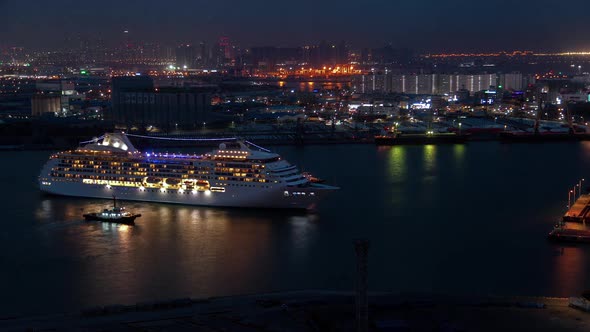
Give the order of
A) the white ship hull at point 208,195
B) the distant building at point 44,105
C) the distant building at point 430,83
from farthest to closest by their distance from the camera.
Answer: the distant building at point 430,83 < the distant building at point 44,105 < the white ship hull at point 208,195

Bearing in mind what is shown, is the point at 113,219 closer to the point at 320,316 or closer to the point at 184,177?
the point at 184,177

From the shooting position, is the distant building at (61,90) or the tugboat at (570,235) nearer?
the tugboat at (570,235)

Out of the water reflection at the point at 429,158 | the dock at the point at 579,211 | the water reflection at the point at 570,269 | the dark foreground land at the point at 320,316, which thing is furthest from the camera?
the water reflection at the point at 429,158

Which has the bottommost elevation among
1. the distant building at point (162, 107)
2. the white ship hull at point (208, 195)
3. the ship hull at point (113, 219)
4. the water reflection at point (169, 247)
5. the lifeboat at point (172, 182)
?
the water reflection at point (169, 247)

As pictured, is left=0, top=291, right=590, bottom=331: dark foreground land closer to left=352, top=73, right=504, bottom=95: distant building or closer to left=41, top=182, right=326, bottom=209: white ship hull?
left=41, top=182, right=326, bottom=209: white ship hull

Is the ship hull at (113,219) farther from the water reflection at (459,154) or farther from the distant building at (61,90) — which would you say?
the distant building at (61,90)

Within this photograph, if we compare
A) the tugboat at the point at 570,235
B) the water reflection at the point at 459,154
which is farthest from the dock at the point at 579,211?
the water reflection at the point at 459,154

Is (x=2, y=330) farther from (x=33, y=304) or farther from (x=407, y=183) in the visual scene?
(x=407, y=183)

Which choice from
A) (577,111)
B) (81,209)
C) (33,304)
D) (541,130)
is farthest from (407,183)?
(577,111)
